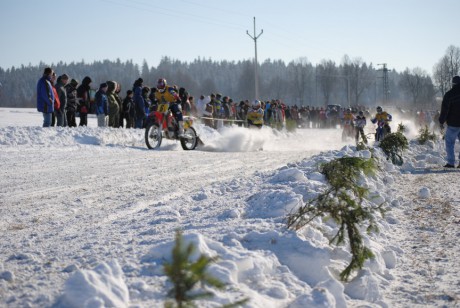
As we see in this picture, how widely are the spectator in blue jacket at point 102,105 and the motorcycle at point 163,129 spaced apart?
260 cm

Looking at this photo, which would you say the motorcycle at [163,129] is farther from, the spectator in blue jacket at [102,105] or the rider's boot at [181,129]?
the spectator in blue jacket at [102,105]

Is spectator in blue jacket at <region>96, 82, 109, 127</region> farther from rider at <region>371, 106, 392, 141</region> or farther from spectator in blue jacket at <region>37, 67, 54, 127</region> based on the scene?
rider at <region>371, 106, 392, 141</region>

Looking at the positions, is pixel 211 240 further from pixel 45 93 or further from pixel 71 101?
pixel 71 101

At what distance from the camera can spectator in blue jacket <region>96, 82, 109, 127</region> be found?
647 inches

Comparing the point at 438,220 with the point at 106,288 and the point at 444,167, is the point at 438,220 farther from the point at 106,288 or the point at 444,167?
the point at 444,167

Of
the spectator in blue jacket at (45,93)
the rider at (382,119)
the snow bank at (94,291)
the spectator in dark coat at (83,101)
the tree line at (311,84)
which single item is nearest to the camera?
the snow bank at (94,291)

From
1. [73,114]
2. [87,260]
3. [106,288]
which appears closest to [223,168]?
[87,260]

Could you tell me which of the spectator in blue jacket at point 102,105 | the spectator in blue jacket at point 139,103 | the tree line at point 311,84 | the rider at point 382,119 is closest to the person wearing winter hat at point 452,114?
the spectator in blue jacket at point 139,103

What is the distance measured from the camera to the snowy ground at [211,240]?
279cm

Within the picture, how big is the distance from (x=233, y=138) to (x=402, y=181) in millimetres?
9113

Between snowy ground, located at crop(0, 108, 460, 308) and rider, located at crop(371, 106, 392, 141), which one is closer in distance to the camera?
snowy ground, located at crop(0, 108, 460, 308)

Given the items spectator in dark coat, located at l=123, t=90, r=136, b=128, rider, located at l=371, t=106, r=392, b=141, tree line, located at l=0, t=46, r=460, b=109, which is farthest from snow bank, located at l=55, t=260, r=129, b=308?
Answer: tree line, located at l=0, t=46, r=460, b=109

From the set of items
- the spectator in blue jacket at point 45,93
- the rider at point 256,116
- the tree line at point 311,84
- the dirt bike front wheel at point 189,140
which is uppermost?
the tree line at point 311,84

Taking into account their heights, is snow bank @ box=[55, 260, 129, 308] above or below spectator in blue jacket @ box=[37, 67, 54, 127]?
below
